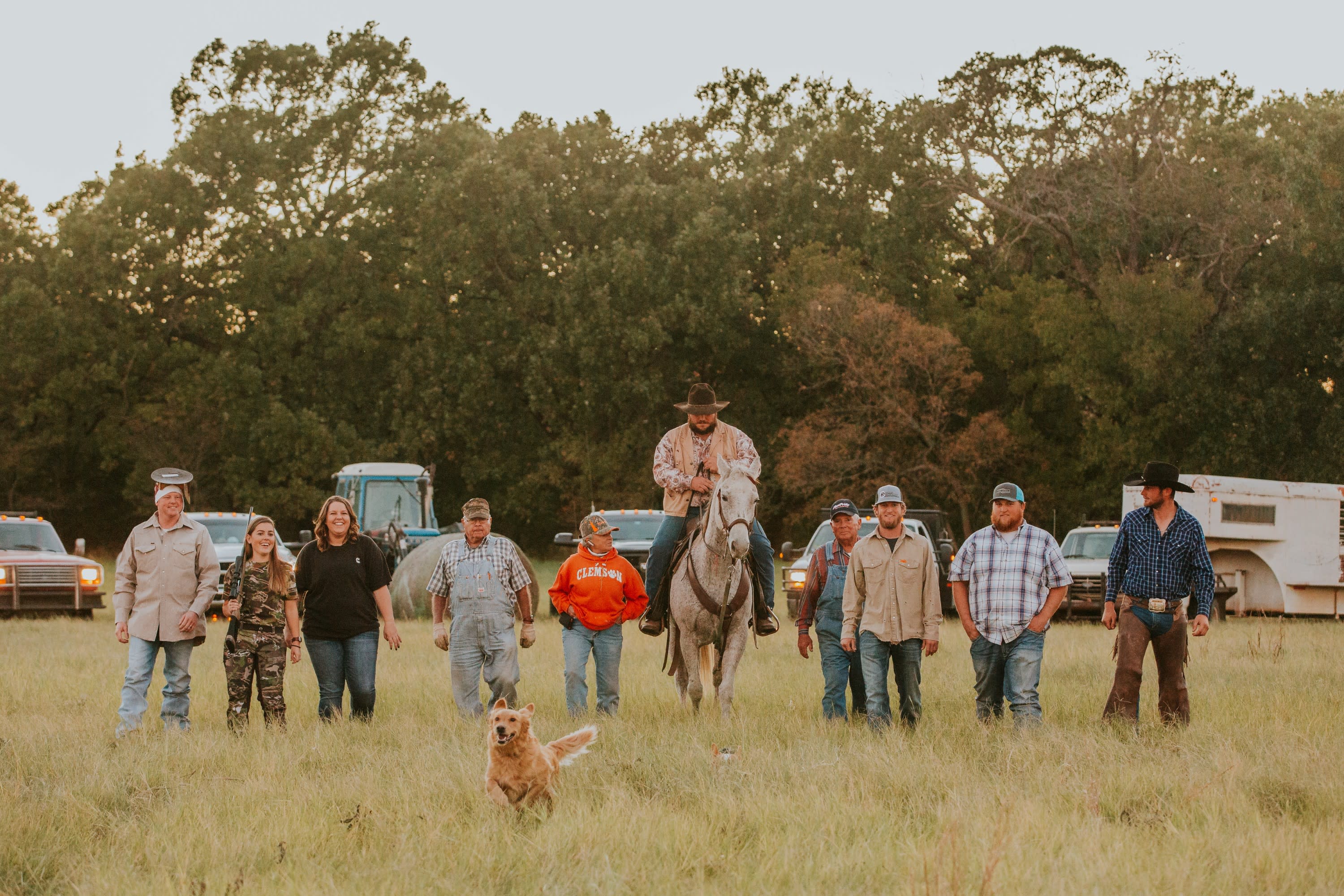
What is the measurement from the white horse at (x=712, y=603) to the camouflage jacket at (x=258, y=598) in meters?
2.88

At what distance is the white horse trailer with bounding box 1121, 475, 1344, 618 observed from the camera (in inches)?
919

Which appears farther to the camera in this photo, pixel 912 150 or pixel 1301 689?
pixel 912 150

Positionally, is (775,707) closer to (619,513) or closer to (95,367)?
(619,513)

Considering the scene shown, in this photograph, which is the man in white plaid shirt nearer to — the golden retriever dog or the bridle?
the bridle

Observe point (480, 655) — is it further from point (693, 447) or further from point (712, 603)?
point (693, 447)

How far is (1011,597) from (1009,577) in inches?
5.1

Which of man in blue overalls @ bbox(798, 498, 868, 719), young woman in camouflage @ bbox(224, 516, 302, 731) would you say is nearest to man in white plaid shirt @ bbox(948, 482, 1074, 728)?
man in blue overalls @ bbox(798, 498, 868, 719)

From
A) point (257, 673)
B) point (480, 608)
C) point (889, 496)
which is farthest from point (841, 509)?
point (257, 673)

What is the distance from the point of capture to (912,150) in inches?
1708

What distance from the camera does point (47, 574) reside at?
22.1 metres

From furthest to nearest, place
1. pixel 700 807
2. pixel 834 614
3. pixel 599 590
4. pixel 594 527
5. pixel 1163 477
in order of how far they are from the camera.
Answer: pixel 834 614 < pixel 599 590 < pixel 594 527 < pixel 1163 477 < pixel 700 807

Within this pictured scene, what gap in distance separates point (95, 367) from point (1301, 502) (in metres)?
37.8

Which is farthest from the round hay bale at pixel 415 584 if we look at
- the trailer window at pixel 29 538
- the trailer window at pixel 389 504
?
the trailer window at pixel 389 504

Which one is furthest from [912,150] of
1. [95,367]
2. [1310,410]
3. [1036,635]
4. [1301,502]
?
[1036,635]
